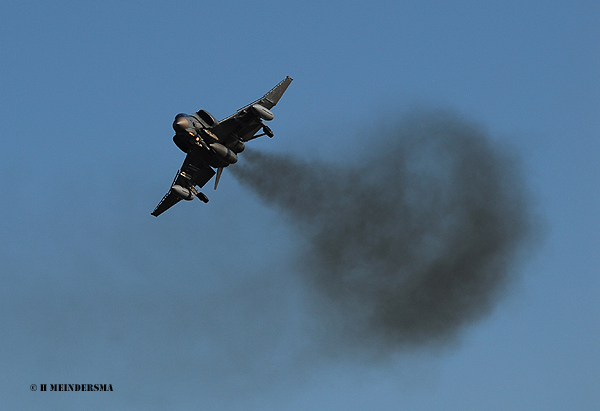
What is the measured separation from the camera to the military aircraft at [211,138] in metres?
76.4

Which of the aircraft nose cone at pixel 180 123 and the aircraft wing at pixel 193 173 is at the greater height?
the aircraft wing at pixel 193 173

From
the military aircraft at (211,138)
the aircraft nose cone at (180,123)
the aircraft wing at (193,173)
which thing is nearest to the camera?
the aircraft nose cone at (180,123)

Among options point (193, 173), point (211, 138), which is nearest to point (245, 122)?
point (211, 138)

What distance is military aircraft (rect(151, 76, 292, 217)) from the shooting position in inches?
3007

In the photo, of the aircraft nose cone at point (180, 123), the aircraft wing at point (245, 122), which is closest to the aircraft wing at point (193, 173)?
the aircraft wing at point (245, 122)

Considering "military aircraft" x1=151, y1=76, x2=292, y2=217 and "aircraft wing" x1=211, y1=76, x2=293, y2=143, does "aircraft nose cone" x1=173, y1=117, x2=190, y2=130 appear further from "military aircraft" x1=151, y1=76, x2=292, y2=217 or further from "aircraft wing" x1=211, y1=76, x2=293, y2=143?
"aircraft wing" x1=211, y1=76, x2=293, y2=143

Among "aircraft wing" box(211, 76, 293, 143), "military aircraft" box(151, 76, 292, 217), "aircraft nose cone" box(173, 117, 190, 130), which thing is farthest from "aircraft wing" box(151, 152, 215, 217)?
"aircraft nose cone" box(173, 117, 190, 130)

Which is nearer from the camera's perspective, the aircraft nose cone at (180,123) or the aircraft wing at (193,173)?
the aircraft nose cone at (180,123)

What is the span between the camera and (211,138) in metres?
77.1

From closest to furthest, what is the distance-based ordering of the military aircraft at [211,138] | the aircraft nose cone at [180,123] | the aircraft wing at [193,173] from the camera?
1. the aircraft nose cone at [180,123]
2. the military aircraft at [211,138]
3. the aircraft wing at [193,173]

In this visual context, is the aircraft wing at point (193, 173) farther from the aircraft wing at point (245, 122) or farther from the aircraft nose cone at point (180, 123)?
the aircraft nose cone at point (180, 123)

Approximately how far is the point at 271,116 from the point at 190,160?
29.6 ft

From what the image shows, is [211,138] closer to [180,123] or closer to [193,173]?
[180,123]

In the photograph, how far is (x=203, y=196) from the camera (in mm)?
81188
